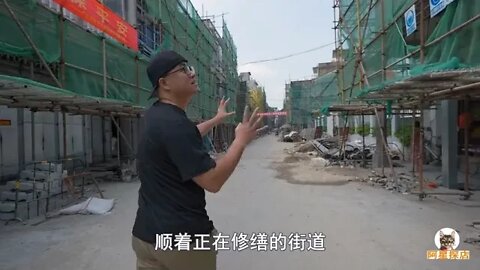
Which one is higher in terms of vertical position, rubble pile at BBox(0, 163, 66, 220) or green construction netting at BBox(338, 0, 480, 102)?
green construction netting at BBox(338, 0, 480, 102)

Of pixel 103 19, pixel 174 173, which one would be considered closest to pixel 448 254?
pixel 174 173

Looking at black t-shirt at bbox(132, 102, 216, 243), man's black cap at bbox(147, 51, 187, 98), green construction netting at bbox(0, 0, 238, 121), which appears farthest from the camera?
green construction netting at bbox(0, 0, 238, 121)

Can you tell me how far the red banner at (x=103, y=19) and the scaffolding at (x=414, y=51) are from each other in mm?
6058

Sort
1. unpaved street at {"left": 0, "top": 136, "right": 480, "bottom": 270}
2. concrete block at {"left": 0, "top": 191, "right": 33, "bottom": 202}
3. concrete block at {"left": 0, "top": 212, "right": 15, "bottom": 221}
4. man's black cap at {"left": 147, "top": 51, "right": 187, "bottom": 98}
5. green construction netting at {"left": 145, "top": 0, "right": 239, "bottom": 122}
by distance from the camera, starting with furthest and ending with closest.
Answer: green construction netting at {"left": 145, "top": 0, "right": 239, "bottom": 122}
concrete block at {"left": 0, "top": 191, "right": 33, "bottom": 202}
concrete block at {"left": 0, "top": 212, "right": 15, "bottom": 221}
unpaved street at {"left": 0, "top": 136, "right": 480, "bottom": 270}
man's black cap at {"left": 147, "top": 51, "right": 187, "bottom": 98}

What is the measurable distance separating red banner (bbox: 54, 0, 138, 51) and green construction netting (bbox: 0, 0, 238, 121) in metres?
0.25

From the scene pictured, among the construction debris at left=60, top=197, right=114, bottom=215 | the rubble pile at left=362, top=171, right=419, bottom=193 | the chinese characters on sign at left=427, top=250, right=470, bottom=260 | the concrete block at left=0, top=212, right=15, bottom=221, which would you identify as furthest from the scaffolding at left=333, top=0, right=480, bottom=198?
the concrete block at left=0, top=212, right=15, bottom=221

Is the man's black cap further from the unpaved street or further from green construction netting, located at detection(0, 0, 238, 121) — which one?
the unpaved street

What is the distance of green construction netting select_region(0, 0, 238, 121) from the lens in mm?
6996

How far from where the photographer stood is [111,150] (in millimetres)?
15750

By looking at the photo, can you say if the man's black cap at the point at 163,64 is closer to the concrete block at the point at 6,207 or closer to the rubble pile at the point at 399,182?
the concrete block at the point at 6,207

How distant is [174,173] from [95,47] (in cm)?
884

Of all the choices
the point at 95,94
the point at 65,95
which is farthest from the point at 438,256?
the point at 95,94

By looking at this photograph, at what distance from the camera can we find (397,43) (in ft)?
30.3

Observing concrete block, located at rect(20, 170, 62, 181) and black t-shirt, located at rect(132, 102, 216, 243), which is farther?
concrete block, located at rect(20, 170, 62, 181)
